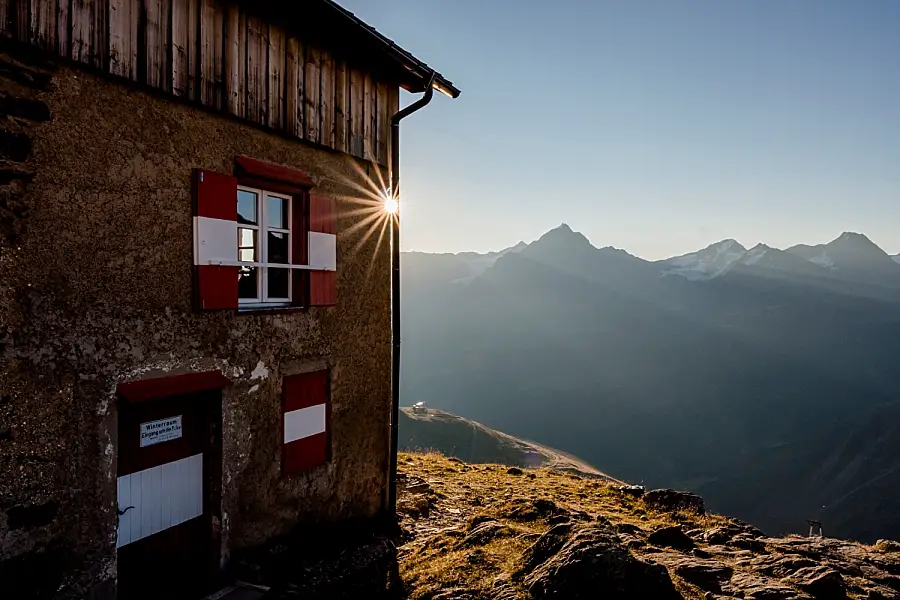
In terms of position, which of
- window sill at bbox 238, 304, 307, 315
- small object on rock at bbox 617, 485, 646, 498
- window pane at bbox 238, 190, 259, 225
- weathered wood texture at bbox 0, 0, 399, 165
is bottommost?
small object on rock at bbox 617, 485, 646, 498

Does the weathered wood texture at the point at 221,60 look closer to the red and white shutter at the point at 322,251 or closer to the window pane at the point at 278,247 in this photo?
the red and white shutter at the point at 322,251

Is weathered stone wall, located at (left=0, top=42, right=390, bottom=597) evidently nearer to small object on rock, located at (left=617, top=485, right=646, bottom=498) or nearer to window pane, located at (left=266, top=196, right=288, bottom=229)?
window pane, located at (left=266, top=196, right=288, bottom=229)

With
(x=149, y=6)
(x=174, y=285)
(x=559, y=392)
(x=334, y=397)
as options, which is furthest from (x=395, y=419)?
(x=559, y=392)

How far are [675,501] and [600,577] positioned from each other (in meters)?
8.32

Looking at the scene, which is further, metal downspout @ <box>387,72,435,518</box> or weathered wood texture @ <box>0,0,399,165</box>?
metal downspout @ <box>387,72,435,518</box>

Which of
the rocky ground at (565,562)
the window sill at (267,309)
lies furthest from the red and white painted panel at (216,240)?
the rocky ground at (565,562)

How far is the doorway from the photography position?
17.1 feet

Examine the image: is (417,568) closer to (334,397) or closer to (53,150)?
(334,397)

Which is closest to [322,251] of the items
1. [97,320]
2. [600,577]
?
[97,320]

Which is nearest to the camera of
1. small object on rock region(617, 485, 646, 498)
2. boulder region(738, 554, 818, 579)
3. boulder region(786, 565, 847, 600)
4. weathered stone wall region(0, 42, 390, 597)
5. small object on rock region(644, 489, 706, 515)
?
weathered stone wall region(0, 42, 390, 597)

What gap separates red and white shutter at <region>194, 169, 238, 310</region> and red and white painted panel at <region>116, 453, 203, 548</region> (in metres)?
1.80

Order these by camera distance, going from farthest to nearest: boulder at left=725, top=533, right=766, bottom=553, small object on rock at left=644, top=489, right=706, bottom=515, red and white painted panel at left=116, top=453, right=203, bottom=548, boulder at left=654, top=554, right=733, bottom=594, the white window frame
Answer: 1. small object on rock at left=644, top=489, right=706, bottom=515
2. boulder at left=725, top=533, right=766, bottom=553
3. the white window frame
4. boulder at left=654, top=554, right=733, bottom=594
5. red and white painted panel at left=116, top=453, right=203, bottom=548

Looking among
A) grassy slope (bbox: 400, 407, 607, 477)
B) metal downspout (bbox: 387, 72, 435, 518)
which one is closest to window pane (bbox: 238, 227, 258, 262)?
metal downspout (bbox: 387, 72, 435, 518)

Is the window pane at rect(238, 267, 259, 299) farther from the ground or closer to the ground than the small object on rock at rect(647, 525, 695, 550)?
farther from the ground
